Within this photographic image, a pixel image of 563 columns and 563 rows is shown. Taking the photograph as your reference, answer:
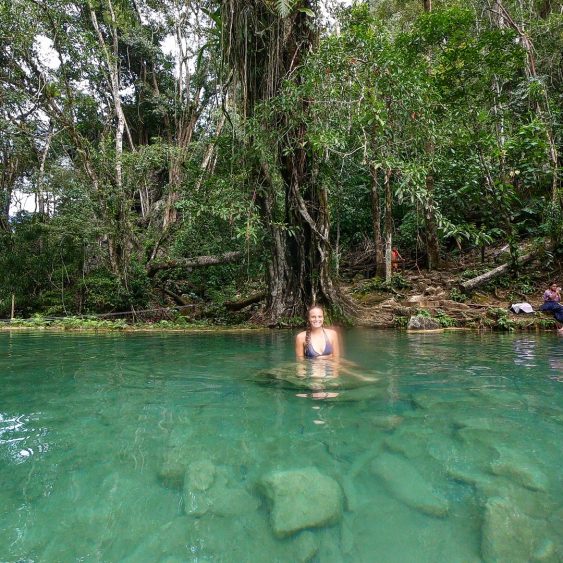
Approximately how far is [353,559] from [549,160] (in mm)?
11213

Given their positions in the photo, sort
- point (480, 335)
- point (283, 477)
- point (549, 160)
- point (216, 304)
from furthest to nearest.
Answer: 1. point (216, 304)
2. point (549, 160)
3. point (480, 335)
4. point (283, 477)

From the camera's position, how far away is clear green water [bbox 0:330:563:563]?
1400 mm

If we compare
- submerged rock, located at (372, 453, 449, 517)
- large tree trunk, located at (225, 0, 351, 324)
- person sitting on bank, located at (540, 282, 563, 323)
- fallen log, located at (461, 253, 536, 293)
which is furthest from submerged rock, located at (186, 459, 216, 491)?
fallen log, located at (461, 253, 536, 293)

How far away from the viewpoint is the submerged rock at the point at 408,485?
5.28 feet

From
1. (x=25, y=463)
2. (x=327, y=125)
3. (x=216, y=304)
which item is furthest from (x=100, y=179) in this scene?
(x=25, y=463)

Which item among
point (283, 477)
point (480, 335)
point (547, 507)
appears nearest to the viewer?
point (547, 507)

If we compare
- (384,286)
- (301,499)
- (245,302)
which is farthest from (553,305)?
(301,499)

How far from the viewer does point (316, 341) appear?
5035mm

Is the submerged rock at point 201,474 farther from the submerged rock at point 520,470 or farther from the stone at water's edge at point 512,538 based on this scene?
the submerged rock at point 520,470

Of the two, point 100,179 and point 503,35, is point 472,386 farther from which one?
point 100,179

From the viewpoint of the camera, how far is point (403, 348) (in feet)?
18.8

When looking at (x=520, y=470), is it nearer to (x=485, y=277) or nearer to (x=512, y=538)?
(x=512, y=538)

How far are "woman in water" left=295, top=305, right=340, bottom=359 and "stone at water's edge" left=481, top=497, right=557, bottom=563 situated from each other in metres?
3.37

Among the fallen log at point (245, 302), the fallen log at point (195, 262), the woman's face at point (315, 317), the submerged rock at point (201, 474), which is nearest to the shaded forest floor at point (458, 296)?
the fallen log at point (245, 302)
